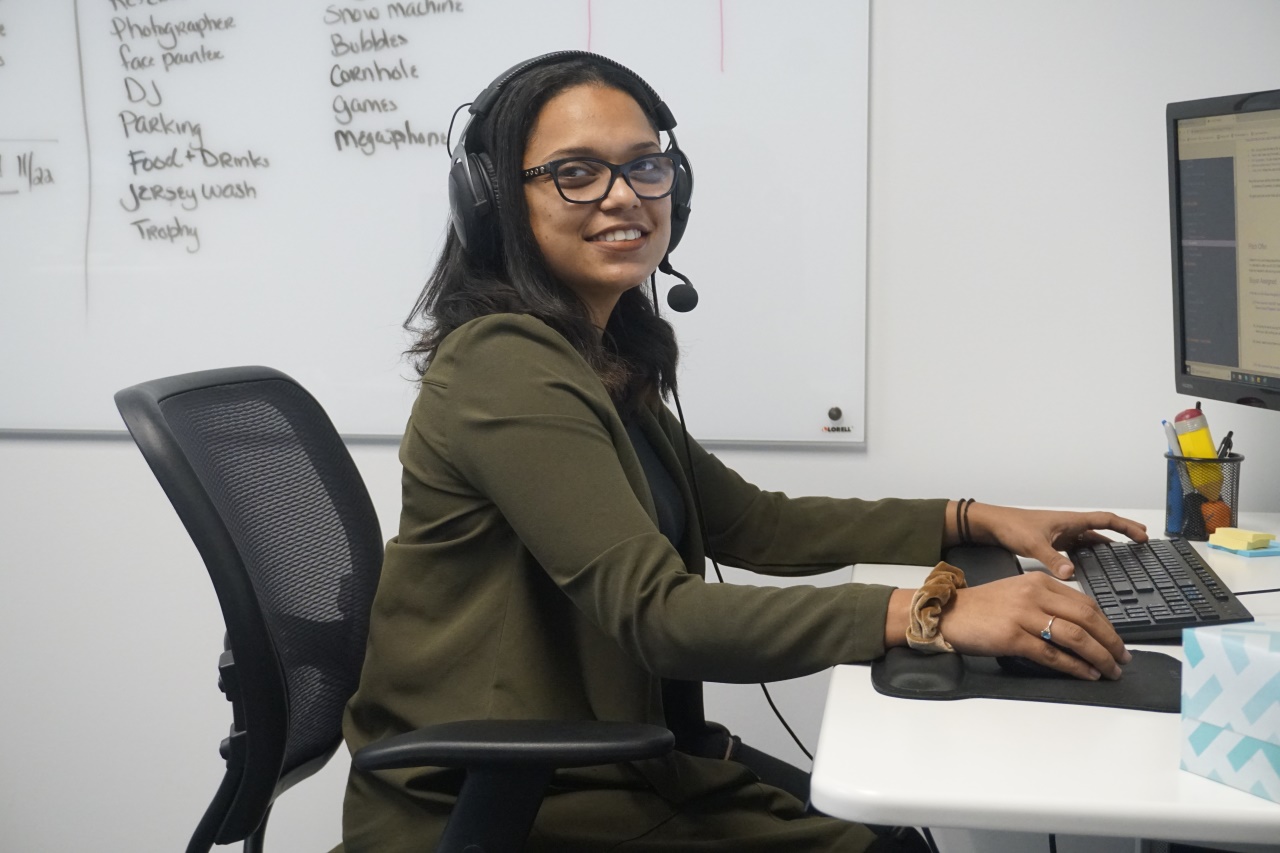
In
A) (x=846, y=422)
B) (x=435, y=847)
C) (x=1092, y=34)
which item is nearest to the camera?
(x=435, y=847)

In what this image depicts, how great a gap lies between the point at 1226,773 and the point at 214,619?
1.80 meters

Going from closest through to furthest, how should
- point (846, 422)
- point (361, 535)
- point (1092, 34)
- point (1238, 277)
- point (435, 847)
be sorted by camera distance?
point (435, 847) → point (361, 535) → point (1238, 277) → point (1092, 34) → point (846, 422)

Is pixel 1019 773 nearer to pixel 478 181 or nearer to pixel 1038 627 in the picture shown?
pixel 1038 627

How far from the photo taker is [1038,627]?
0.83m

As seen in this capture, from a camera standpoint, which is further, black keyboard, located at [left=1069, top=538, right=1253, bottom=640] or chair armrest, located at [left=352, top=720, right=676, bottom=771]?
black keyboard, located at [left=1069, top=538, right=1253, bottom=640]

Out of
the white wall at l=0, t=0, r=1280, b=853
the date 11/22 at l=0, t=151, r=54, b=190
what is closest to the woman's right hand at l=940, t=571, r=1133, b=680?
the white wall at l=0, t=0, r=1280, b=853

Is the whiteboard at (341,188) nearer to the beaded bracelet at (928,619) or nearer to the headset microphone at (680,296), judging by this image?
the headset microphone at (680,296)

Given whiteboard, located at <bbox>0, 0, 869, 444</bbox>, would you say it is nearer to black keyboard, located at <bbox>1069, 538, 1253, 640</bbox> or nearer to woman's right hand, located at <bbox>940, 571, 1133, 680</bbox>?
black keyboard, located at <bbox>1069, 538, 1253, 640</bbox>

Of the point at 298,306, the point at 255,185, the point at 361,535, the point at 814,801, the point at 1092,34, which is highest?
the point at 1092,34

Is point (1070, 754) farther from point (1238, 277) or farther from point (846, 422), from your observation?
point (846, 422)

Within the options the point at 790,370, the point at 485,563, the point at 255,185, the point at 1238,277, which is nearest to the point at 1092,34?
the point at 1238,277

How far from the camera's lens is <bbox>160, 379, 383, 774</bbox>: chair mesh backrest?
100cm

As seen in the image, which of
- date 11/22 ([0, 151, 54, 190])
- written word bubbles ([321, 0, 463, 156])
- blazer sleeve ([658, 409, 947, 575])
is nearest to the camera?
blazer sleeve ([658, 409, 947, 575])

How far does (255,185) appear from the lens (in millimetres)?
1921
